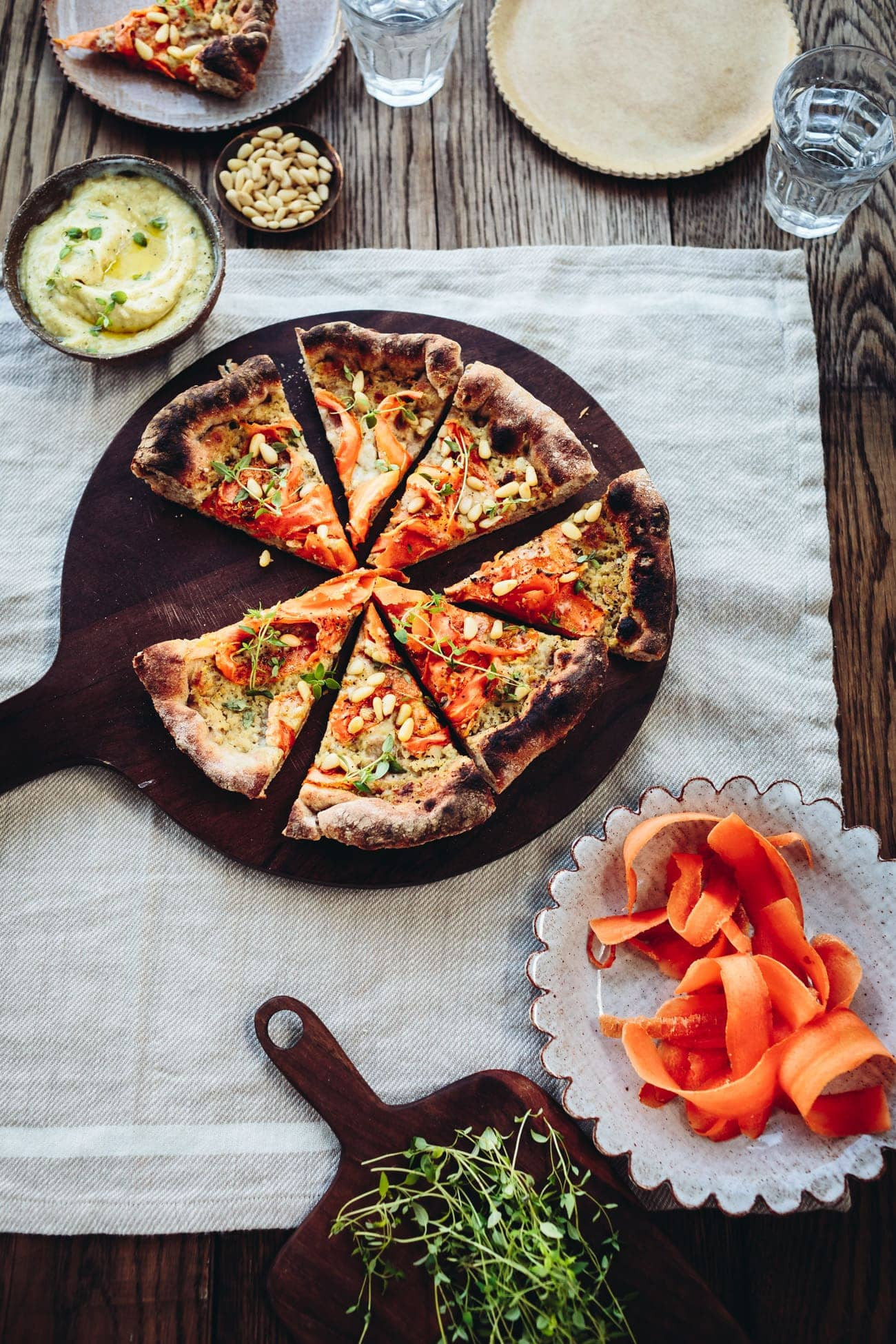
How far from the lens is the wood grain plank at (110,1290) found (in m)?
4.12

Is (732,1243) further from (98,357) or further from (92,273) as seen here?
(92,273)

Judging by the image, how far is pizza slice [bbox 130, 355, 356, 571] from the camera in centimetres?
445

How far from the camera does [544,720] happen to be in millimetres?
4203

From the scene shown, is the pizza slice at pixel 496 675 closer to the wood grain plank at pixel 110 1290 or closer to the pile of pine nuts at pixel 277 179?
the pile of pine nuts at pixel 277 179

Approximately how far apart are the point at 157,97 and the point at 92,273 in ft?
3.58

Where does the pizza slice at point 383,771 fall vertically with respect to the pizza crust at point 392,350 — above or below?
below

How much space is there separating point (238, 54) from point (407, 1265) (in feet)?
16.8

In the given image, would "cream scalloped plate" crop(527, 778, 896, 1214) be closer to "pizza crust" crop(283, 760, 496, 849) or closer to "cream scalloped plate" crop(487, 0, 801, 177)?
"pizza crust" crop(283, 760, 496, 849)

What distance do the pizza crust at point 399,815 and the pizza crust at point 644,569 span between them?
87cm

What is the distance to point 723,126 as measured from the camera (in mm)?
5164

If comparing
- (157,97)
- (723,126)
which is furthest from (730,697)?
(157,97)

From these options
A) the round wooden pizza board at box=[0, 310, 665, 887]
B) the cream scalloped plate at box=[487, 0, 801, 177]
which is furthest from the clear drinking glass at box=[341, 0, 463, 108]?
the round wooden pizza board at box=[0, 310, 665, 887]

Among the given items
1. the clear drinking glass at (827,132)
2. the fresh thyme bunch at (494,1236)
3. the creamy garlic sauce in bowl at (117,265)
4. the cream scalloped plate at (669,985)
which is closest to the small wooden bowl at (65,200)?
the creamy garlic sauce in bowl at (117,265)

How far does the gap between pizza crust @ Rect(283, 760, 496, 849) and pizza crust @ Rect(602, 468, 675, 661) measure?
869mm
